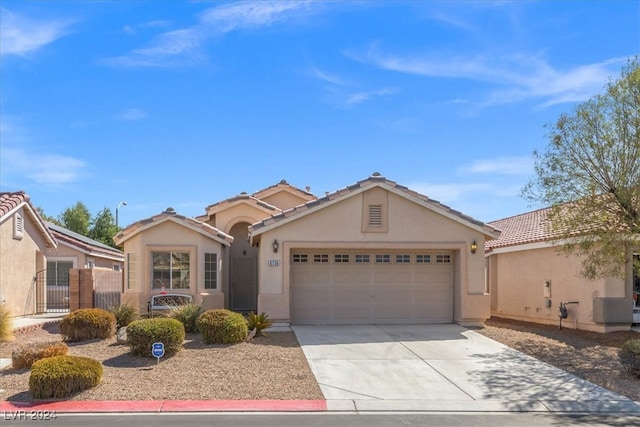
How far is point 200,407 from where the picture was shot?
9977mm

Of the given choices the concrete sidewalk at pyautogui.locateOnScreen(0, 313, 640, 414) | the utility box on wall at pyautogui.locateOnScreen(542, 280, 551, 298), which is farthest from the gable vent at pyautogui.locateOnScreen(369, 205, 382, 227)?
the utility box on wall at pyautogui.locateOnScreen(542, 280, 551, 298)

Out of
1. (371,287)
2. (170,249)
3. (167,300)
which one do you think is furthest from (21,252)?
(371,287)

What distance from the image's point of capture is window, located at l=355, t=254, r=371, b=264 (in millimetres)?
19297

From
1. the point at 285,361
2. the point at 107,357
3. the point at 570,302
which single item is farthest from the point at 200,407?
the point at 570,302

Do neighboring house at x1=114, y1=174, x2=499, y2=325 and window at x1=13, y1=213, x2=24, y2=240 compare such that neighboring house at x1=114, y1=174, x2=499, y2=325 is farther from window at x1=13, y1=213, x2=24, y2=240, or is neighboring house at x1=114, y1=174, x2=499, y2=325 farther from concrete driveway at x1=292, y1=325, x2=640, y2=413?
window at x1=13, y1=213, x2=24, y2=240

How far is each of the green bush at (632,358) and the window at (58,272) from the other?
24.2 meters

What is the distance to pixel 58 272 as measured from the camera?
28.9 metres

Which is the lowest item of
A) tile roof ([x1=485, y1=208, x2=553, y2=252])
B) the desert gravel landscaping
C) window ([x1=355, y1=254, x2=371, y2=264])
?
the desert gravel landscaping

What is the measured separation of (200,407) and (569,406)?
20.5ft

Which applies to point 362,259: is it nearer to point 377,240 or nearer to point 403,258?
point 377,240

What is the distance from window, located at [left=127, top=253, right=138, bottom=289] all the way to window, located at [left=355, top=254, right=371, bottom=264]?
702 centimetres

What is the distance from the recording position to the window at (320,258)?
19.2 meters

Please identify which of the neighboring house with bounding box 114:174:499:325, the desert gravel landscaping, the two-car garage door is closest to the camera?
the desert gravel landscaping

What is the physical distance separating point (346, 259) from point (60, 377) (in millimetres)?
10459
